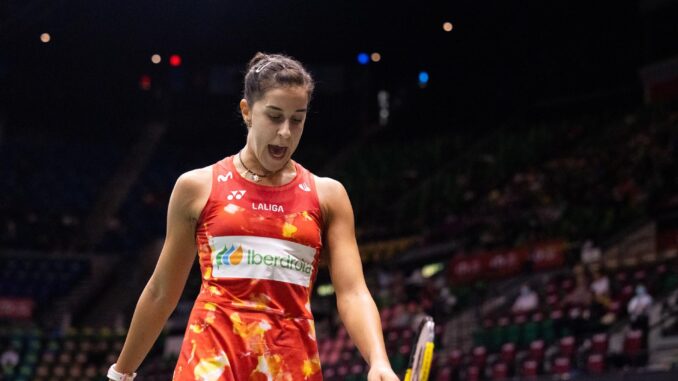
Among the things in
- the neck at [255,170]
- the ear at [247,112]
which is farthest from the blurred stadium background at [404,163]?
the ear at [247,112]

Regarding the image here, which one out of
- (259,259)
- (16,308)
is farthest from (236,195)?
(16,308)

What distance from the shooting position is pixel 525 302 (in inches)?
710

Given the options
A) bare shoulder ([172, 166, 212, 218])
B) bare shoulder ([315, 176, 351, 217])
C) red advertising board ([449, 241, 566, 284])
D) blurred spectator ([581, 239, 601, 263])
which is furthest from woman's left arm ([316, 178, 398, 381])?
red advertising board ([449, 241, 566, 284])

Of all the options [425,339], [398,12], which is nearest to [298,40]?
[398,12]

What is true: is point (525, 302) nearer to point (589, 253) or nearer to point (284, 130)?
point (589, 253)

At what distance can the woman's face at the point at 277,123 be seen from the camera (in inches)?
135

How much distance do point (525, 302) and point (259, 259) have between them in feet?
49.5

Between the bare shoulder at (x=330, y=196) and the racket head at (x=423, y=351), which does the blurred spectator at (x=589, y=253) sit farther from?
the bare shoulder at (x=330, y=196)

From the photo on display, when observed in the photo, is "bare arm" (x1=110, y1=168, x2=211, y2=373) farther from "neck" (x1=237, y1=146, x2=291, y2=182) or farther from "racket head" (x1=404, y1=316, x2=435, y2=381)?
"racket head" (x1=404, y1=316, x2=435, y2=381)

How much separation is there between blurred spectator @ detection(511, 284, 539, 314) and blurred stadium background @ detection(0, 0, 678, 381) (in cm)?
7

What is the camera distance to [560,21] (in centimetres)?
2366

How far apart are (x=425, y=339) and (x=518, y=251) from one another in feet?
53.2

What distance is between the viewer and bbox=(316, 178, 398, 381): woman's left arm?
3.37 meters

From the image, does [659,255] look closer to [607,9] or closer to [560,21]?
[560,21]
